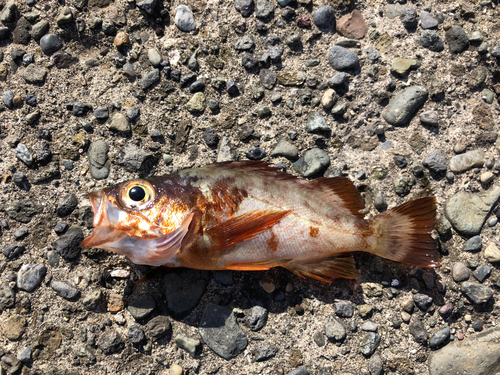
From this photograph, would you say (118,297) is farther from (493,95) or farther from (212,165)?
(493,95)

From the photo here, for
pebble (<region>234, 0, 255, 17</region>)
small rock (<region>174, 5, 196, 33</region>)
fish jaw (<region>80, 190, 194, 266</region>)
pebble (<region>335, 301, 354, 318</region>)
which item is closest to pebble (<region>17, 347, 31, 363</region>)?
fish jaw (<region>80, 190, 194, 266</region>)

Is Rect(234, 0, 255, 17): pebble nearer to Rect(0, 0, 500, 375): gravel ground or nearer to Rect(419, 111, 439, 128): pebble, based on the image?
Rect(0, 0, 500, 375): gravel ground

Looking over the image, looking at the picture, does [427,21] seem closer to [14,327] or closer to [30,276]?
[30,276]

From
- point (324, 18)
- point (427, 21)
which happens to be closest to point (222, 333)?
point (324, 18)

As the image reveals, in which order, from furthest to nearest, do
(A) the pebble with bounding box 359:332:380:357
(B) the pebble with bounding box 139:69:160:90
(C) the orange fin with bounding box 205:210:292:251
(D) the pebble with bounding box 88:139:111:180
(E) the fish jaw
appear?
(B) the pebble with bounding box 139:69:160:90, (D) the pebble with bounding box 88:139:111:180, (A) the pebble with bounding box 359:332:380:357, (C) the orange fin with bounding box 205:210:292:251, (E) the fish jaw

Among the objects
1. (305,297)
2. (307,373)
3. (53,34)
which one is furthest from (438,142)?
(53,34)

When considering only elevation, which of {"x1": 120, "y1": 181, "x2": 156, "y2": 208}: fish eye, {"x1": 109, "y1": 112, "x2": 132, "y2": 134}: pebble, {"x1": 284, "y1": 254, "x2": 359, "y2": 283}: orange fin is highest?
{"x1": 109, "y1": 112, "x2": 132, "y2": 134}: pebble

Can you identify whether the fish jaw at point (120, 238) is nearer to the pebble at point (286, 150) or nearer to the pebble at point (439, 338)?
the pebble at point (286, 150)
